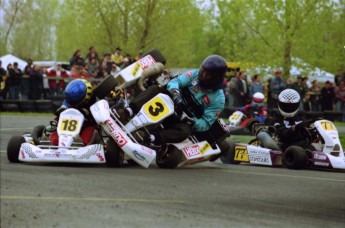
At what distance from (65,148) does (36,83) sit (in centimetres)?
1644

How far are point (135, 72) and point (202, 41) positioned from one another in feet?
190

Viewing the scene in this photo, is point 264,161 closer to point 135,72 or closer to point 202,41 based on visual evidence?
Answer: point 135,72

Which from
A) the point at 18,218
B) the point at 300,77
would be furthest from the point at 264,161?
the point at 300,77

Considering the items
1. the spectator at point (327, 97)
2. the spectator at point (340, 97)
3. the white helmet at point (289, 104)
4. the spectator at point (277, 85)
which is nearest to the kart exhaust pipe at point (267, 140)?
the white helmet at point (289, 104)

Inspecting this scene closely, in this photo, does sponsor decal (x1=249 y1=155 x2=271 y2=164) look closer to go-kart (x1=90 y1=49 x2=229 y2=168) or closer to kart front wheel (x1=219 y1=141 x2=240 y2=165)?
kart front wheel (x1=219 y1=141 x2=240 y2=165)

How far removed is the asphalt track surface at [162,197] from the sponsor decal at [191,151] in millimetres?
234

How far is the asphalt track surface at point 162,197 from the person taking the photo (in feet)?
21.3

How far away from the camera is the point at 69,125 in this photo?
10.3 m

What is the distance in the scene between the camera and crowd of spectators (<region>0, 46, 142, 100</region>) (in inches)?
974

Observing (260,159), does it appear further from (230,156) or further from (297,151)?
(297,151)

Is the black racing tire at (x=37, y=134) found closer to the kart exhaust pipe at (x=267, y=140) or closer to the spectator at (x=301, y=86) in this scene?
the kart exhaust pipe at (x=267, y=140)

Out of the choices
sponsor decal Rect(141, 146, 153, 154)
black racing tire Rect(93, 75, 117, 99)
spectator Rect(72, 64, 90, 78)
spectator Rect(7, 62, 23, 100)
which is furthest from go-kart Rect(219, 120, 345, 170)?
spectator Rect(7, 62, 23, 100)

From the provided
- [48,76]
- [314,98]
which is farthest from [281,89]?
[48,76]

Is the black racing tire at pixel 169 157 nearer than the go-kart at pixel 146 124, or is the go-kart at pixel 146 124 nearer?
the go-kart at pixel 146 124
